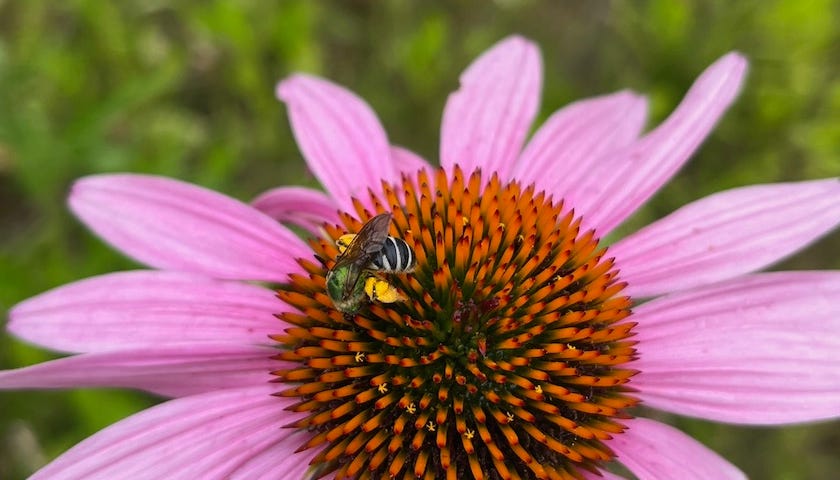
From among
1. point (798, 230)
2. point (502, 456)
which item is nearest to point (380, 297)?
point (502, 456)

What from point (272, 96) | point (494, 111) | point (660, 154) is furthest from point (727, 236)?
point (272, 96)

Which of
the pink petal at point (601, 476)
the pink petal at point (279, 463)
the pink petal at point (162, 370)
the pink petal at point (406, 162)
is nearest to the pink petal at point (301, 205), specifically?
the pink petal at point (406, 162)

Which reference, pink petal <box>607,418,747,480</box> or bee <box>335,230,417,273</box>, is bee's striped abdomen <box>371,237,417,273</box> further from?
pink petal <box>607,418,747,480</box>

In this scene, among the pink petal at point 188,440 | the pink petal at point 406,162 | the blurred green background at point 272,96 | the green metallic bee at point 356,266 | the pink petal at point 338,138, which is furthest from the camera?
the blurred green background at point 272,96

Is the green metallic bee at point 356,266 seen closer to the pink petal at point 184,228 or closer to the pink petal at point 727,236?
the pink petal at point 184,228

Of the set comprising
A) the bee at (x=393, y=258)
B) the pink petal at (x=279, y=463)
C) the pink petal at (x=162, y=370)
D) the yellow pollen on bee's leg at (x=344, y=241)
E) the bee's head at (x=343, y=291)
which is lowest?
the pink petal at (x=279, y=463)

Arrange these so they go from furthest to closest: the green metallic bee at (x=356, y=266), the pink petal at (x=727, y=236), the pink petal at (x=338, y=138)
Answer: the pink petal at (x=338, y=138), the pink petal at (x=727, y=236), the green metallic bee at (x=356, y=266)

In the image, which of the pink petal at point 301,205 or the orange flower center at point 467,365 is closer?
the orange flower center at point 467,365

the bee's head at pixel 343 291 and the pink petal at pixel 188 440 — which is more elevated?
the bee's head at pixel 343 291
